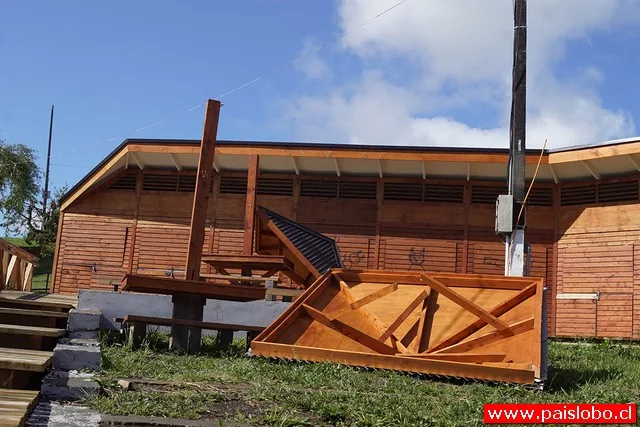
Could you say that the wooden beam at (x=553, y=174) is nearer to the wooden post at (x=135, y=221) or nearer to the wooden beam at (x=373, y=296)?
the wooden beam at (x=373, y=296)

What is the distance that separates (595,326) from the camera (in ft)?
59.0

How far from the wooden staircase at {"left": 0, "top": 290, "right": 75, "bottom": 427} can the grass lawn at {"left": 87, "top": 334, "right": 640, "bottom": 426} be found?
1.60 feet

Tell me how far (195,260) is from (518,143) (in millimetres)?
6339

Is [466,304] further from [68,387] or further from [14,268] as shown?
[14,268]

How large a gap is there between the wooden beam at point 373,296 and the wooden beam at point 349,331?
1.22ft

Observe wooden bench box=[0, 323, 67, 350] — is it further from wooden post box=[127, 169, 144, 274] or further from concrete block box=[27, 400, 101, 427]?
wooden post box=[127, 169, 144, 274]

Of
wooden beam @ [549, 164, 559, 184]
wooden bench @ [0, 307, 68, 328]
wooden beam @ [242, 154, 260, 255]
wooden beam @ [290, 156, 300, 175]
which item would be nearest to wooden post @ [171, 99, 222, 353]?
wooden bench @ [0, 307, 68, 328]

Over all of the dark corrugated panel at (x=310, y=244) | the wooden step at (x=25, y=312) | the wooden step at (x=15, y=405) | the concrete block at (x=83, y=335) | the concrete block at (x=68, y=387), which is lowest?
the concrete block at (x=68, y=387)

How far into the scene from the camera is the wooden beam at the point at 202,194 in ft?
29.8

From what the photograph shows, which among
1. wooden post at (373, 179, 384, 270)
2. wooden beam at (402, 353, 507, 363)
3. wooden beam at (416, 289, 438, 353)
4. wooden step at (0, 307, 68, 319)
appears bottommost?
wooden beam at (402, 353, 507, 363)

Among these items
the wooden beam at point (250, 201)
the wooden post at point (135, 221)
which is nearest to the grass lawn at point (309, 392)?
the wooden beam at point (250, 201)

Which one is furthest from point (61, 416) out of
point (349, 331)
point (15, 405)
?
point (349, 331)

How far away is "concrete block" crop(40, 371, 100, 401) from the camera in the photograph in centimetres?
498

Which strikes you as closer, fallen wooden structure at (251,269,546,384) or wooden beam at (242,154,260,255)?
fallen wooden structure at (251,269,546,384)
